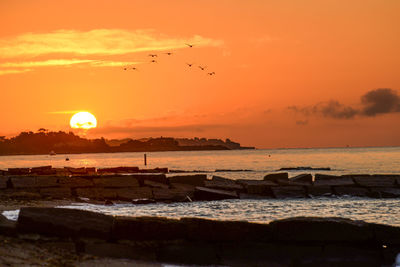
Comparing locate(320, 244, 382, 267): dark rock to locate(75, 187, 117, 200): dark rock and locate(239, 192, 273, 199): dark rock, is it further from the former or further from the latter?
locate(239, 192, 273, 199): dark rock

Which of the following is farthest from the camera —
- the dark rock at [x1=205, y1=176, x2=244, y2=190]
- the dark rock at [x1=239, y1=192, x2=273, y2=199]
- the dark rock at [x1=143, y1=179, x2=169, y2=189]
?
the dark rock at [x1=205, y1=176, x2=244, y2=190]

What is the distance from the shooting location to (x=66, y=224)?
403 inches

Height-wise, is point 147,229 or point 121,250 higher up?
point 147,229

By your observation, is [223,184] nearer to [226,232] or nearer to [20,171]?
[226,232]

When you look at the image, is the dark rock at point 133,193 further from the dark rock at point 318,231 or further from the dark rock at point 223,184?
the dark rock at point 318,231

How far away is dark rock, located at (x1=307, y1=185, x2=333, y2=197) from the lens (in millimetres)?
25353

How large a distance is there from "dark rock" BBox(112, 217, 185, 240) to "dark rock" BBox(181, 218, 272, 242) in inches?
9.0

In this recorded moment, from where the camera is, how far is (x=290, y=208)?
21141 millimetres

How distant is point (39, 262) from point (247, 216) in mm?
10526

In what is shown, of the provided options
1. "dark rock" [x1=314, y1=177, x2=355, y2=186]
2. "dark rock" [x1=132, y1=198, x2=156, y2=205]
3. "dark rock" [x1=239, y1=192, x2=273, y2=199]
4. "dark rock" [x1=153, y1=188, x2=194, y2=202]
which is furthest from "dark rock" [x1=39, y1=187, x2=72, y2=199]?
"dark rock" [x1=314, y1=177, x2=355, y2=186]

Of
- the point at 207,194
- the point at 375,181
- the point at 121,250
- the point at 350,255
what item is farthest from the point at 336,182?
the point at 121,250

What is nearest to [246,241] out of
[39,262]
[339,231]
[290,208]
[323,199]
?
[339,231]

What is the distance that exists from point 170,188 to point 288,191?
17.3ft

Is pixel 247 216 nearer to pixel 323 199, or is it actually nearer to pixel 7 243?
Result: pixel 323 199
